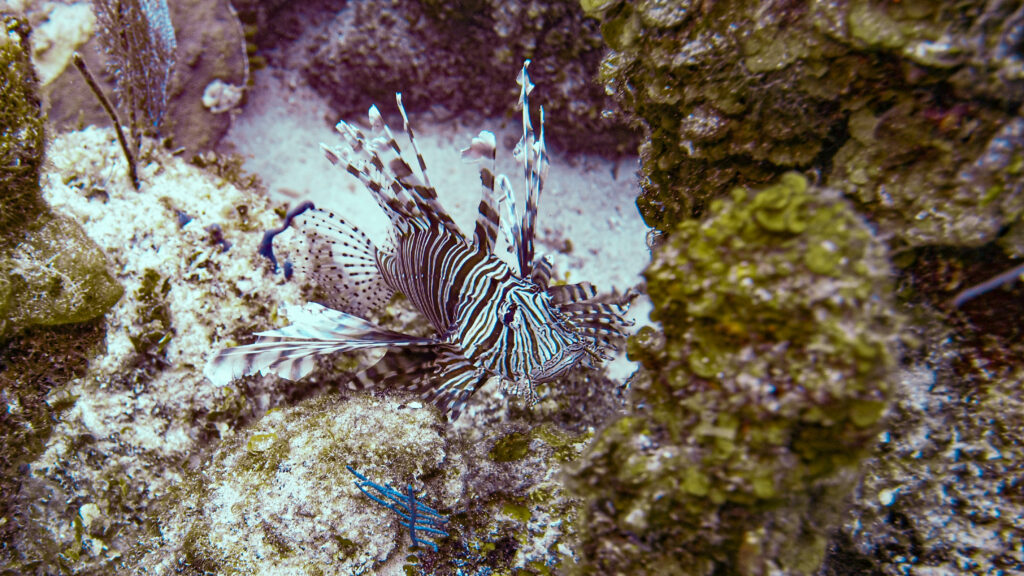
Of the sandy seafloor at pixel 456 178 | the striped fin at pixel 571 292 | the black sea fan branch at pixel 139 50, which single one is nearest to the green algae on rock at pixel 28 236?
the black sea fan branch at pixel 139 50

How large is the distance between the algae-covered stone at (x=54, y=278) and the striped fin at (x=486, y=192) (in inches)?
89.9

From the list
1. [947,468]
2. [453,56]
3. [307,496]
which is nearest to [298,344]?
→ [307,496]

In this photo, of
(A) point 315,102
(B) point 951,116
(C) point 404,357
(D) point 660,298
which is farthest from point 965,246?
(A) point 315,102

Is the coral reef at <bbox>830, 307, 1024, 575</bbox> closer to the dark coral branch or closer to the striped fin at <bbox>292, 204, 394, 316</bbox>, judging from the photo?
the striped fin at <bbox>292, 204, 394, 316</bbox>

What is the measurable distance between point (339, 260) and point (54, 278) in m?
1.54

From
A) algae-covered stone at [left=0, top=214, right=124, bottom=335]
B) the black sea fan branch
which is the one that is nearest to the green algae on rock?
algae-covered stone at [left=0, top=214, right=124, bottom=335]

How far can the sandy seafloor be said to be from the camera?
5145mm

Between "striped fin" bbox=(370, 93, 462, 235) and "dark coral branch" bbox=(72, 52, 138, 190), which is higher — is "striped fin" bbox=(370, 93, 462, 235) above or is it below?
below

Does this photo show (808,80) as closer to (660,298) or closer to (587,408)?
(660,298)

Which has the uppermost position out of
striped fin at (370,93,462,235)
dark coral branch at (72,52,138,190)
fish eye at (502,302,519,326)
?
dark coral branch at (72,52,138,190)

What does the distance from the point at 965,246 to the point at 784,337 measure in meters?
1.04

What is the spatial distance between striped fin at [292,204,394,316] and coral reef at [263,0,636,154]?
8.80 ft

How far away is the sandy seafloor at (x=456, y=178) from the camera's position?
203 inches

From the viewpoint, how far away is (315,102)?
226 inches
